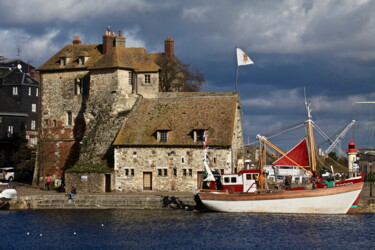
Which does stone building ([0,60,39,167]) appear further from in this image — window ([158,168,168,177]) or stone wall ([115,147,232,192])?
window ([158,168,168,177])

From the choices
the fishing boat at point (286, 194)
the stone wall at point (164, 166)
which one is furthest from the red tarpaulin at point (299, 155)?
the stone wall at point (164, 166)

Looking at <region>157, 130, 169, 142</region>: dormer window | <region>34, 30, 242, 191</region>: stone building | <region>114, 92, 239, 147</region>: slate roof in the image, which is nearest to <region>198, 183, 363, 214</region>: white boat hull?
<region>34, 30, 242, 191</region>: stone building

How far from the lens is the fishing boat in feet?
177

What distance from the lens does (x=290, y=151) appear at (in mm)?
58656

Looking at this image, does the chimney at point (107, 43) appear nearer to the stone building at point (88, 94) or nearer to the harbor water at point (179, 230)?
the stone building at point (88, 94)

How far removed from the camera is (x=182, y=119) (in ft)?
215

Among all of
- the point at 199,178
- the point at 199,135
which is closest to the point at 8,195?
the point at 199,178

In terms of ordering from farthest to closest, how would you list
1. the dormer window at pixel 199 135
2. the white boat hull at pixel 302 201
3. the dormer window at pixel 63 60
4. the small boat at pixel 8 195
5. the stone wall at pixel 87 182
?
the dormer window at pixel 63 60 < the stone wall at pixel 87 182 < the dormer window at pixel 199 135 < the small boat at pixel 8 195 < the white boat hull at pixel 302 201

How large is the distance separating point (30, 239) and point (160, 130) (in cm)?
2082

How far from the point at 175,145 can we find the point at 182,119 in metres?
3.22

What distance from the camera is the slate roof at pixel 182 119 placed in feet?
208

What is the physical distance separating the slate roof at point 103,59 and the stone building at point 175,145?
5.62 metres

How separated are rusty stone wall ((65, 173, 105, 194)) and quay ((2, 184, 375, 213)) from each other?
246 cm

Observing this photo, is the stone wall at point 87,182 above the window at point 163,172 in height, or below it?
below
